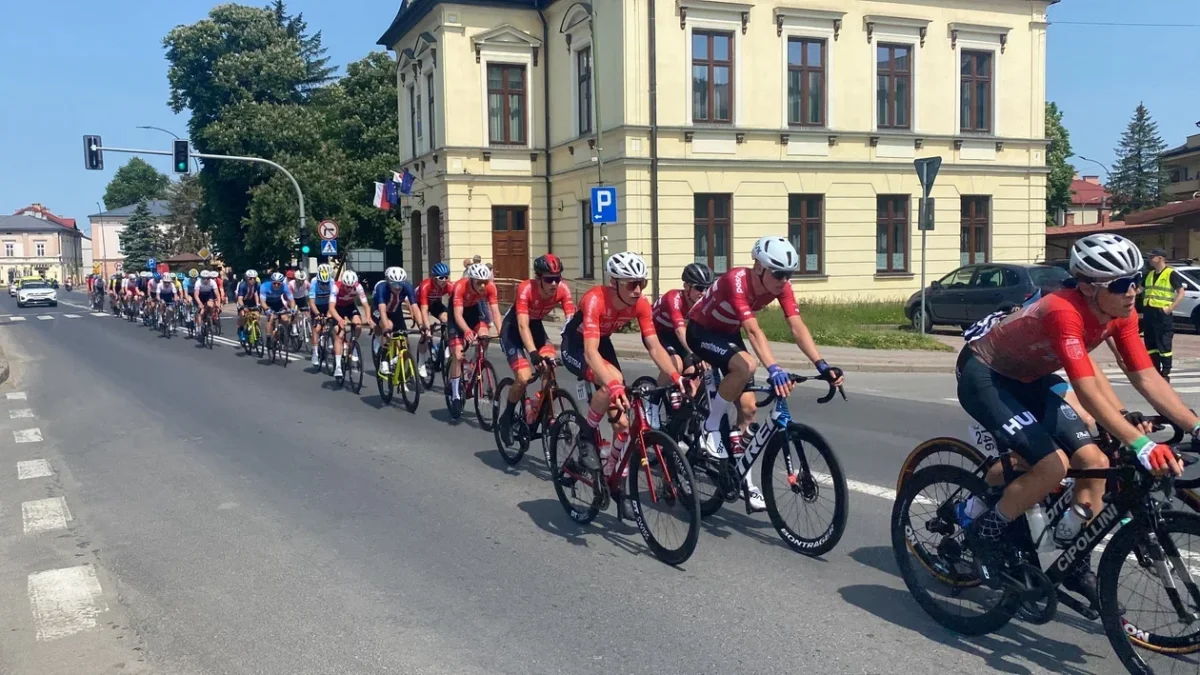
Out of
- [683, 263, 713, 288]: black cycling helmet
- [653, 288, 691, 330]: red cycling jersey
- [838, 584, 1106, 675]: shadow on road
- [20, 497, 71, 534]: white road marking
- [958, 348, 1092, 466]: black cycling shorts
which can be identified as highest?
[683, 263, 713, 288]: black cycling helmet

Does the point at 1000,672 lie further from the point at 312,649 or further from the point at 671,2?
the point at 671,2

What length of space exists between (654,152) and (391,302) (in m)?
15.1

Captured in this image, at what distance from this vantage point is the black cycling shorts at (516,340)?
8773 mm

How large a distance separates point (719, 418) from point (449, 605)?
2.26 m

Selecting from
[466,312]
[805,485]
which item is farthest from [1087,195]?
[805,485]

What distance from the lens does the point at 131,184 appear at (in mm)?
150500

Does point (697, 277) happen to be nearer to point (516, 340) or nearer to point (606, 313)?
point (516, 340)

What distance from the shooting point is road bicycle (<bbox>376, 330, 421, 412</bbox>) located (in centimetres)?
1220

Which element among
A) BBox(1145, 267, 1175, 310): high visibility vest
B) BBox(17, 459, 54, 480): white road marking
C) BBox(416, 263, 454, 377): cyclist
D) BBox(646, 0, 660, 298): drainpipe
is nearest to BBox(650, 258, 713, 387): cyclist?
BBox(416, 263, 454, 377): cyclist

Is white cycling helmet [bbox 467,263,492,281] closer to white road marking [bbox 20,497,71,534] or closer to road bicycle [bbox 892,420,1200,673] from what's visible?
white road marking [bbox 20,497,71,534]

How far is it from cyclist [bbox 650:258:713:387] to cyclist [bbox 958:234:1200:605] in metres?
4.06

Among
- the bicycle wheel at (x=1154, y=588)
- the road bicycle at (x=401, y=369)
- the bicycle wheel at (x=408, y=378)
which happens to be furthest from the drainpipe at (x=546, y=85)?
the bicycle wheel at (x=1154, y=588)

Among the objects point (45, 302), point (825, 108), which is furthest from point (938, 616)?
point (45, 302)

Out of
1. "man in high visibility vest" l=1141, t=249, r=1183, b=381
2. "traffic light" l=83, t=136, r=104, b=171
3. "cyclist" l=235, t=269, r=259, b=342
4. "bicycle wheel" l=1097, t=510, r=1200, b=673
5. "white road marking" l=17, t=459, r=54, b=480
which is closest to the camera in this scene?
"bicycle wheel" l=1097, t=510, r=1200, b=673
